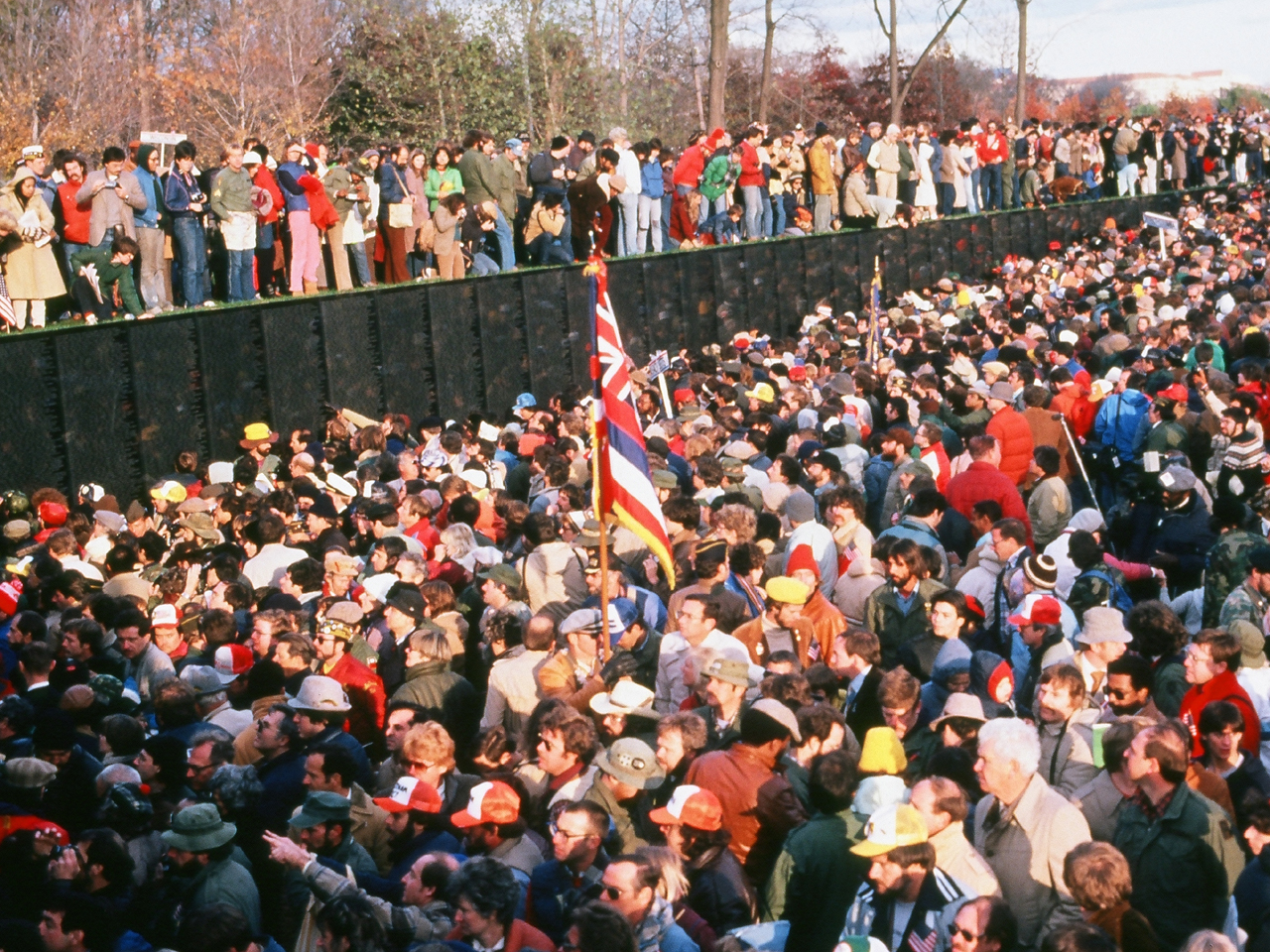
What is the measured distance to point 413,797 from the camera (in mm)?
6902

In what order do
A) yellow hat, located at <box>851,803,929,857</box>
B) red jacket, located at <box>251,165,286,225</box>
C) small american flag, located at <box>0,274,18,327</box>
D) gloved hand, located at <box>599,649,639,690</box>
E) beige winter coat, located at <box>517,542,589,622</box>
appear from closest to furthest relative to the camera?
yellow hat, located at <box>851,803,929,857</box>
gloved hand, located at <box>599,649,639,690</box>
beige winter coat, located at <box>517,542,589,622</box>
small american flag, located at <box>0,274,18,327</box>
red jacket, located at <box>251,165,286,225</box>

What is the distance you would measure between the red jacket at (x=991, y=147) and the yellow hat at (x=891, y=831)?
29.3 metres

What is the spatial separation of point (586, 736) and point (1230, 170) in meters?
41.8

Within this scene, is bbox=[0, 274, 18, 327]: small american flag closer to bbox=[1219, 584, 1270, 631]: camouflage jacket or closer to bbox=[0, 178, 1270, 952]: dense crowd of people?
bbox=[0, 178, 1270, 952]: dense crowd of people

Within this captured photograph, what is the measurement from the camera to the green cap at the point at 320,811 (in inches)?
257

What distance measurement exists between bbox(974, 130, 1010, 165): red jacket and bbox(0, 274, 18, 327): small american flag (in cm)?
2230

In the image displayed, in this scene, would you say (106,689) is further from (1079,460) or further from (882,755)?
(1079,460)

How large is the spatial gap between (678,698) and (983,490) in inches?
160

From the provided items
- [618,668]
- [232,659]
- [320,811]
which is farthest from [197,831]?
[232,659]

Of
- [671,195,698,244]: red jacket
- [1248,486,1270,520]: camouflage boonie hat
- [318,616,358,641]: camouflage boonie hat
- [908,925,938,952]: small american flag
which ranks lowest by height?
[908,925,938,952]: small american flag

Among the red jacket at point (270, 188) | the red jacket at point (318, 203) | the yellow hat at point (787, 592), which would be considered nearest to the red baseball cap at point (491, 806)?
the yellow hat at point (787, 592)

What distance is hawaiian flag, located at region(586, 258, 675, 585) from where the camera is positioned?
8836 millimetres

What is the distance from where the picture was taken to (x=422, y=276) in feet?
70.5

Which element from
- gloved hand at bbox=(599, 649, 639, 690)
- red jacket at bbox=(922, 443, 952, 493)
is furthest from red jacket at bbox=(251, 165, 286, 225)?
gloved hand at bbox=(599, 649, 639, 690)
